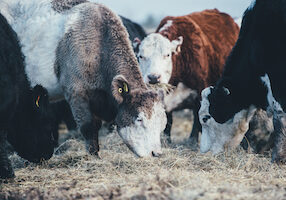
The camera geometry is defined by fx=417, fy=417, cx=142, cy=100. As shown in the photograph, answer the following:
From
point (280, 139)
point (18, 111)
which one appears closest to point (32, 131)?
point (18, 111)

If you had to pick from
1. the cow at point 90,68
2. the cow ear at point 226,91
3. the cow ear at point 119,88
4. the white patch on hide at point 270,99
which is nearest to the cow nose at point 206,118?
the cow ear at point 226,91

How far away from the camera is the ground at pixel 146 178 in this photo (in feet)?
11.8

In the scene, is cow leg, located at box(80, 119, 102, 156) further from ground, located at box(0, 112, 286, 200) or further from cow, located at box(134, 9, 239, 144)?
cow, located at box(134, 9, 239, 144)

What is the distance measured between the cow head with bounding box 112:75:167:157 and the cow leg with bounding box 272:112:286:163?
58.5 inches

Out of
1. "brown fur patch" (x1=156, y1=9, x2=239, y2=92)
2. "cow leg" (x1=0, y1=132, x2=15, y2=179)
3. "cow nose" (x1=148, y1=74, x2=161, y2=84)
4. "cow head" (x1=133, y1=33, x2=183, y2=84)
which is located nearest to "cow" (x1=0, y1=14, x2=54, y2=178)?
"cow leg" (x1=0, y1=132, x2=15, y2=179)

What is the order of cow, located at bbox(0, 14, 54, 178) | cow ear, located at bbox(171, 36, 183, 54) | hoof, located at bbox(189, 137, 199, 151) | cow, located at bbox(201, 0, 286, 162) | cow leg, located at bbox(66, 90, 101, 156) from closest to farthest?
cow, located at bbox(0, 14, 54, 178)
cow, located at bbox(201, 0, 286, 162)
cow leg, located at bbox(66, 90, 101, 156)
hoof, located at bbox(189, 137, 199, 151)
cow ear, located at bbox(171, 36, 183, 54)

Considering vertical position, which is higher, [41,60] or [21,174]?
[41,60]

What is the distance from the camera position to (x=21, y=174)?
4.94m

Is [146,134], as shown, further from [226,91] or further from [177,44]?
[177,44]

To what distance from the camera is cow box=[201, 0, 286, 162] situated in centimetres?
517

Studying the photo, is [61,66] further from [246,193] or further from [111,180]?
[246,193]

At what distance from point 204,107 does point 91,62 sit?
1.86 meters

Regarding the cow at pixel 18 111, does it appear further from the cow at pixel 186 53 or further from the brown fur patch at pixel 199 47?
the brown fur patch at pixel 199 47

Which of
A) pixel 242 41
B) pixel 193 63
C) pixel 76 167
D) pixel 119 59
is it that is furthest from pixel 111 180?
pixel 193 63
